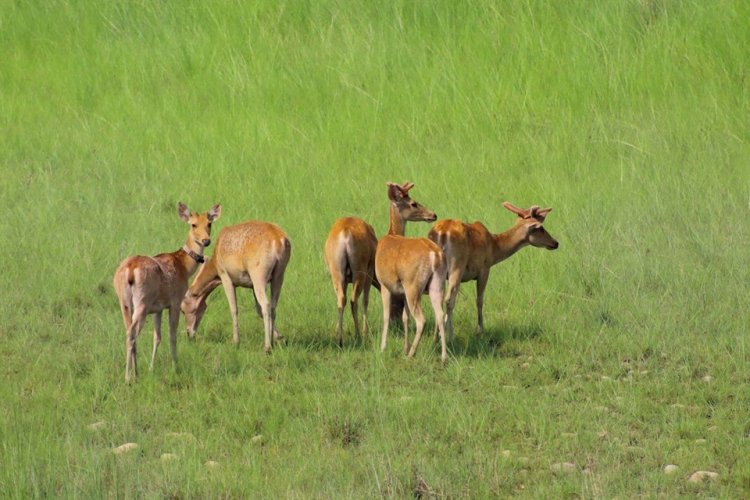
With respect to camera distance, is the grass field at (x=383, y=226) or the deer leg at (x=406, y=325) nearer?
the grass field at (x=383, y=226)

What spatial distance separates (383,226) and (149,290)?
501 centimetres

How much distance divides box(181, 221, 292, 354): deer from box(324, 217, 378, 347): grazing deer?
1.62 ft

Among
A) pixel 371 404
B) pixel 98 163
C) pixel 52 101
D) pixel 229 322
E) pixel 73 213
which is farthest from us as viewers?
pixel 52 101

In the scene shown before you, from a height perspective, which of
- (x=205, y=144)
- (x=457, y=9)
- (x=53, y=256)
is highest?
(x=457, y=9)

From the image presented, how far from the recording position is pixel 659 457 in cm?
991

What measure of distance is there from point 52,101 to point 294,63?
134 inches

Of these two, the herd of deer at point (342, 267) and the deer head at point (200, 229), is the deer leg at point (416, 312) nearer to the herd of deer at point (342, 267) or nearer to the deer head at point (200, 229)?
the herd of deer at point (342, 267)

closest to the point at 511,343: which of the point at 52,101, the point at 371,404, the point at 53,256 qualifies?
the point at 371,404

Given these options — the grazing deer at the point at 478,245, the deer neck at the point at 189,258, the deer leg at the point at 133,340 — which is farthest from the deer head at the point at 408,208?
the deer leg at the point at 133,340

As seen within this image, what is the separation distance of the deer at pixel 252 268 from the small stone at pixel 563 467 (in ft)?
11.0

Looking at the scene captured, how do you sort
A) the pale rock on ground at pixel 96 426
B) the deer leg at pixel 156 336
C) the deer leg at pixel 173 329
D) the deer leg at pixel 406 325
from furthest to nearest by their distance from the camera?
the deer leg at pixel 406 325, the deer leg at pixel 173 329, the deer leg at pixel 156 336, the pale rock on ground at pixel 96 426

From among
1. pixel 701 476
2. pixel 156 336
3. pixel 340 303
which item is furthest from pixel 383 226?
pixel 701 476

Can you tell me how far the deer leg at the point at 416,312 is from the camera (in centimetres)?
1218

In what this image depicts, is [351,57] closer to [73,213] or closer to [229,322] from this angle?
[73,213]
